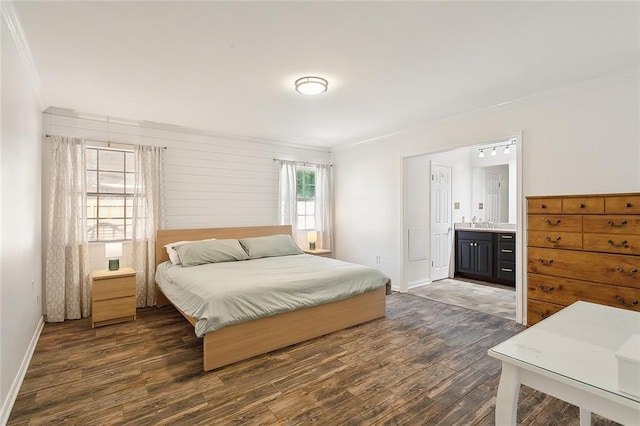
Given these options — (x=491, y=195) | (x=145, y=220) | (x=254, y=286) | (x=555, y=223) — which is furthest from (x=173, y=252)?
(x=491, y=195)

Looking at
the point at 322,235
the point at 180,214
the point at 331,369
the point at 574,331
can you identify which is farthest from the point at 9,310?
the point at 322,235

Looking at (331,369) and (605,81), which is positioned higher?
(605,81)

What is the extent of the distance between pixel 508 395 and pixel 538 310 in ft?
8.16

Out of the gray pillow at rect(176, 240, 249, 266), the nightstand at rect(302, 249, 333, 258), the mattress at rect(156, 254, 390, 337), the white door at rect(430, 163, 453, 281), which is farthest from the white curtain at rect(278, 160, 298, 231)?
the white door at rect(430, 163, 453, 281)

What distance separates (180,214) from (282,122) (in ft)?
6.54

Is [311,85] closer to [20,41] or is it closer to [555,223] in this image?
[20,41]

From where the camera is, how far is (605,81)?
297cm

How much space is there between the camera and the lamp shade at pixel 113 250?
378 cm

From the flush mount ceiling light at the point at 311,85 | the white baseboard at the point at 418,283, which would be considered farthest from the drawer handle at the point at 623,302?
the flush mount ceiling light at the point at 311,85

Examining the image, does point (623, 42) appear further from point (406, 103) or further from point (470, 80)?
point (406, 103)

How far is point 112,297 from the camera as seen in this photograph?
3.62 meters

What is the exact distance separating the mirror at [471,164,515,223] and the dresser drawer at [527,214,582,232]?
10.2ft

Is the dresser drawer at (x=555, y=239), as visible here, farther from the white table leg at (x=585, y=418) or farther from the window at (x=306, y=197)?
the window at (x=306, y=197)

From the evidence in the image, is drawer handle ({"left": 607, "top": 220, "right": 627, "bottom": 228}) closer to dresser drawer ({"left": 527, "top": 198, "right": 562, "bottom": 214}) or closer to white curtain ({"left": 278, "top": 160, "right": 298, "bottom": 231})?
dresser drawer ({"left": 527, "top": 198, "right": 562, "bottom": 214})
